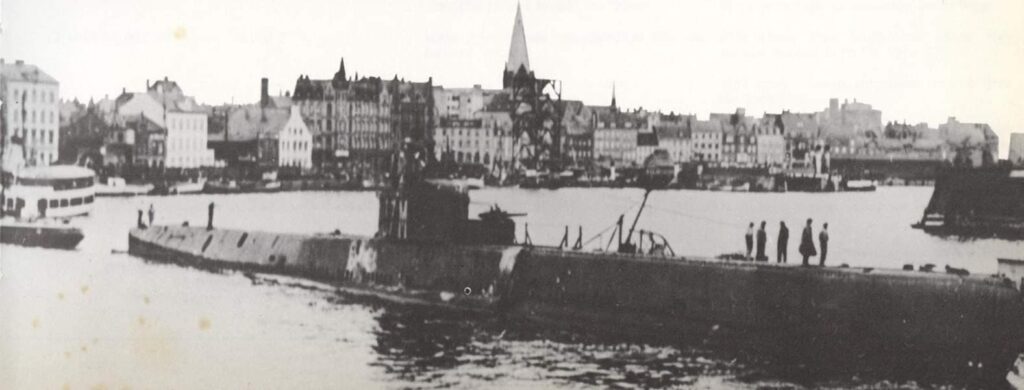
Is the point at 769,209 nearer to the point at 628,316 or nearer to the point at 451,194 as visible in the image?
the point at 628,316

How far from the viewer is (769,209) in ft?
24.7

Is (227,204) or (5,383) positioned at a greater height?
(227,204)

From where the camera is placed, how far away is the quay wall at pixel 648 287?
6.99 m

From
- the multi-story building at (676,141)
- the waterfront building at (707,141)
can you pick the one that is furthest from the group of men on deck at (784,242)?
the multi-story building at (676,141)

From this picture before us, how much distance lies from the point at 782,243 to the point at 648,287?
1013 millimetres

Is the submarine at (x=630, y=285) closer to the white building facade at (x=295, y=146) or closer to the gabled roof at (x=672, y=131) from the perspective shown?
the gabled roof at (x=672, y=131)

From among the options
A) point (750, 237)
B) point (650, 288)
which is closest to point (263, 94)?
point (650, 288)

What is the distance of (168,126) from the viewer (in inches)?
348

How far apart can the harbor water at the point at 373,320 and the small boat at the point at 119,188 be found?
4.1 inches

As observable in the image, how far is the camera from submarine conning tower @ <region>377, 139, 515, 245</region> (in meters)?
8.82

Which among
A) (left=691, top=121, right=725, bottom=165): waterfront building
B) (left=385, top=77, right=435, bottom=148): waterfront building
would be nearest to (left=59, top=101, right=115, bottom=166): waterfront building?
(left=385, top=77, right=435, bottom=148): waterfront building

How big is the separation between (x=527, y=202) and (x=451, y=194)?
914mm

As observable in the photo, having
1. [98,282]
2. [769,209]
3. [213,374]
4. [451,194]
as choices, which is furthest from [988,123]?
[98,282]

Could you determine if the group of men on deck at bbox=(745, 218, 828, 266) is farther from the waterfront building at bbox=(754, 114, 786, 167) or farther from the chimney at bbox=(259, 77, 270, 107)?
the chimney at bbox=(259, 77, 270, 107)
